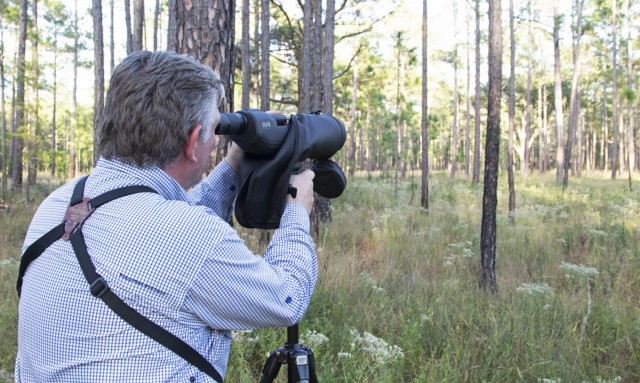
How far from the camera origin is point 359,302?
4629mm

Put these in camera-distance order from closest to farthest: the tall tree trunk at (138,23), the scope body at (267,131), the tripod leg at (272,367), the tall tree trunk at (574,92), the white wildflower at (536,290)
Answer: the scope body at (267,131), the tripod leg at (272,367), the white wildflower at (536,290), the tall tree trunk at (138,23), the tall tree trunk at (574,92)

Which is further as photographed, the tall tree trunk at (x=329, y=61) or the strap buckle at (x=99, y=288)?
the tall tree trunk at (x=329, y=61)

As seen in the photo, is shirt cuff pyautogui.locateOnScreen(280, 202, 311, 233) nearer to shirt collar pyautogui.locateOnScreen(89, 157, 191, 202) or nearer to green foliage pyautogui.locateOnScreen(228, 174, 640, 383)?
shirt collar pyautogui.locateOnScreen(89, 157, 191, 202)

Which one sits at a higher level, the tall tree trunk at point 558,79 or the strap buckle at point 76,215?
the tall tree trunk at point 558,79

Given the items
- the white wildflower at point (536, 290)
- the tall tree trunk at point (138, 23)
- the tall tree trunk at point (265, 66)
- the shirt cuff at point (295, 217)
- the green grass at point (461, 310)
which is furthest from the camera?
the tall tree trunk at point (138, 23)

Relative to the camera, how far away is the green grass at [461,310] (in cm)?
350

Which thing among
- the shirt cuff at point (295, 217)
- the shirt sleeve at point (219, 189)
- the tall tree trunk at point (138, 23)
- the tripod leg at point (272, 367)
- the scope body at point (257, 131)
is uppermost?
the tall tree trunk at point (138, 23)

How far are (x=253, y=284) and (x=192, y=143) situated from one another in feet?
1.34

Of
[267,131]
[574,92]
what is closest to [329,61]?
[267,131]

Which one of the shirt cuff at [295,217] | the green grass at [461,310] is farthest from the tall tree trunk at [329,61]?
the shirt cuff at [295,217]

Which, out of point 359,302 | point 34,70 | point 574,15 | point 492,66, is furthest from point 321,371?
point 574,15

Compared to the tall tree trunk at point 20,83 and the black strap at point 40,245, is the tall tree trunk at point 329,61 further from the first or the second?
the black strap at point 40,245

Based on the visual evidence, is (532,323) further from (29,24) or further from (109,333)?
(29,24)

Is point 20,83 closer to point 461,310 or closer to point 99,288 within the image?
point 461,310
